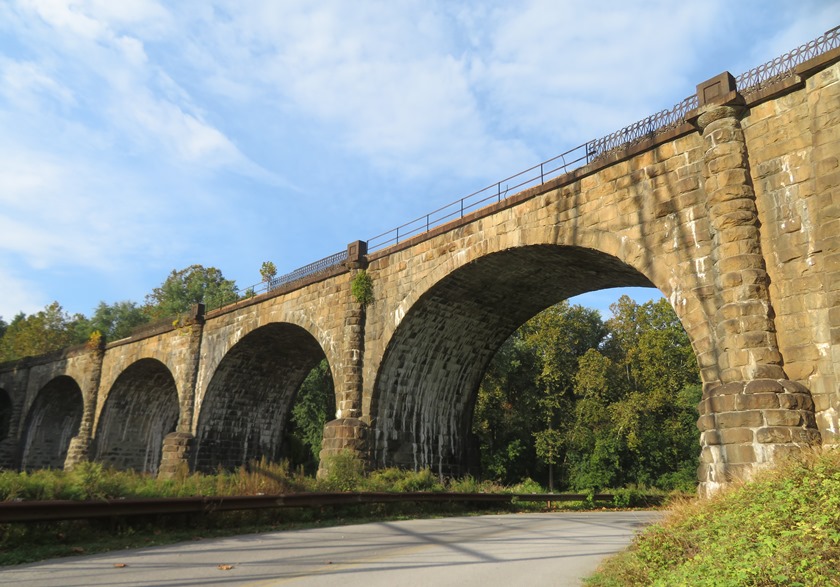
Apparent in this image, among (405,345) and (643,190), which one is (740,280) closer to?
(643,190)

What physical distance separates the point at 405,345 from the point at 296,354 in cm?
999

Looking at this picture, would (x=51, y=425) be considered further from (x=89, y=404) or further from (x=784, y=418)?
(x=784, y=418)

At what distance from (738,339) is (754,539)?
5813 mm

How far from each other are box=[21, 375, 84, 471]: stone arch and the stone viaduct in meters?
12.8

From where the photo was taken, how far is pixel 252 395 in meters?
29.9

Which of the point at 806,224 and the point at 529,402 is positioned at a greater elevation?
the point at 806,224

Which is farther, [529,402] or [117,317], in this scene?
[117,317]

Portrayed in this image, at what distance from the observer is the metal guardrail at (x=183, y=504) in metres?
8.73

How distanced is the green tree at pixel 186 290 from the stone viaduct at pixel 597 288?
85.9 ft

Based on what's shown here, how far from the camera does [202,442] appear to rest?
28.1m

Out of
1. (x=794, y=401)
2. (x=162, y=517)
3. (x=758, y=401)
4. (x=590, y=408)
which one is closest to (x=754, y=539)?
(x=758, y=401)

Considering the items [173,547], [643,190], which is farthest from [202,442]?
[643,190]

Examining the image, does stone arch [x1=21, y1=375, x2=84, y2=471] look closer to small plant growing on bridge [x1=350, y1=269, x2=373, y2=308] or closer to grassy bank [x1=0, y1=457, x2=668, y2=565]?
small plant growing on bridge [x1=350, y1=269, x2=373, y2=308]

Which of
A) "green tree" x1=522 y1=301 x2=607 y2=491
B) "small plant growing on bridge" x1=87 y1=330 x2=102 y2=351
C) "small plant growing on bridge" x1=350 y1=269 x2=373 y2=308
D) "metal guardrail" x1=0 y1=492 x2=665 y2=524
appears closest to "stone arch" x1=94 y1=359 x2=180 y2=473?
"small plant growing on bridge" x1=87 y1=330 x2=102 y2=351
